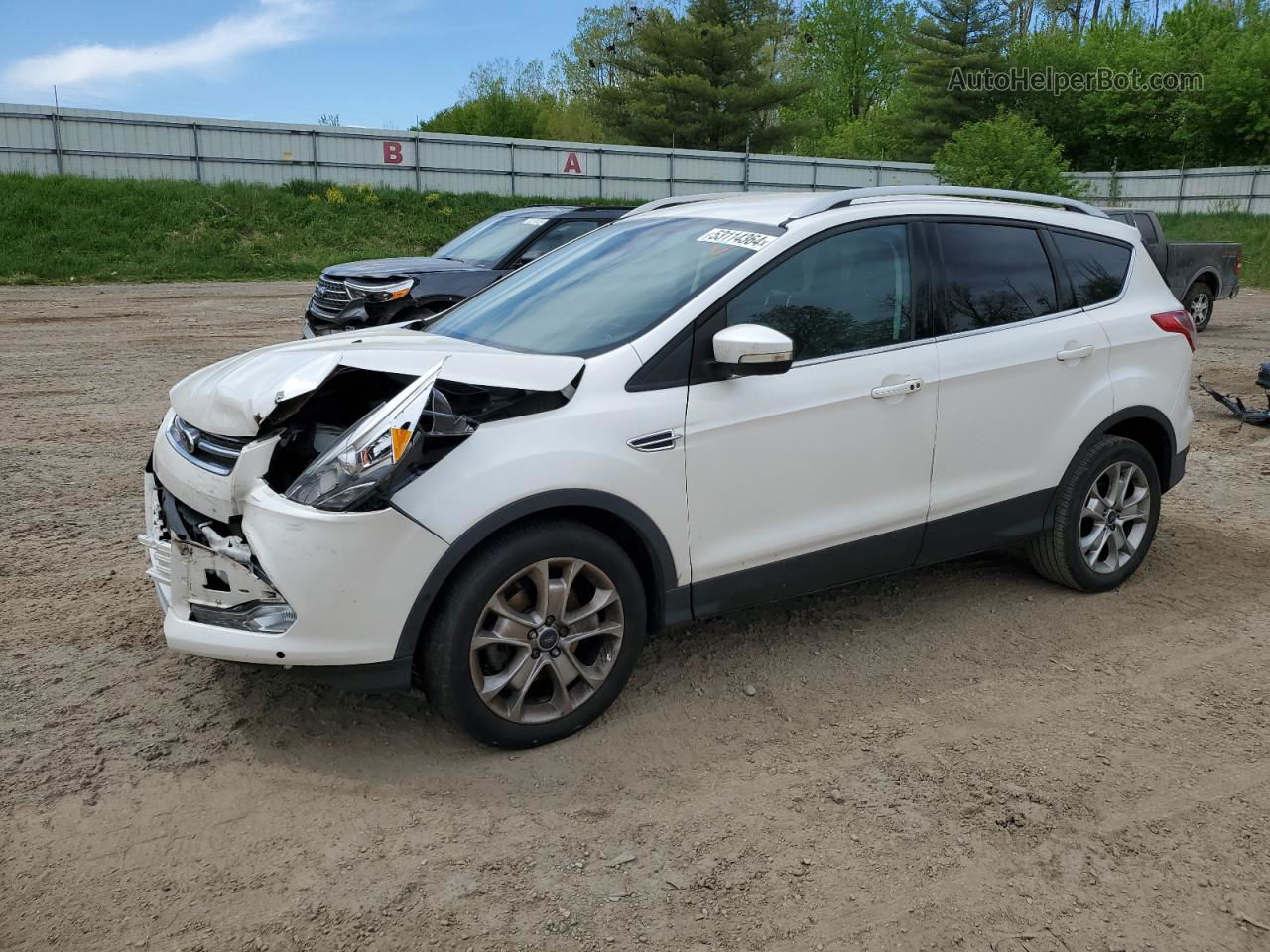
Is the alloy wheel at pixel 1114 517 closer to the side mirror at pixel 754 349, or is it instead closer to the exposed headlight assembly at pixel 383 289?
the side mirror at pixel 754 349

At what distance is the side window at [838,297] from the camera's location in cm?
392

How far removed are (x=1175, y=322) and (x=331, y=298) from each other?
7.70 meters

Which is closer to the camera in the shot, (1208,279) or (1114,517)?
(1114,517)

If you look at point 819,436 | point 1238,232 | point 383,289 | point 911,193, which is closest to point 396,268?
point 383,289

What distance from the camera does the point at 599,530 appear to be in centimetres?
Answer: 361

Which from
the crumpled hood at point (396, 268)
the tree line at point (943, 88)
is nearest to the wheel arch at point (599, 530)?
the crumpled hood at point (396, 268)

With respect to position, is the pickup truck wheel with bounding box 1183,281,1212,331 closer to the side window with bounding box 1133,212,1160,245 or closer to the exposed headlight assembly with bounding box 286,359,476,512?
the side window with bounding box 1133,212,1160,245

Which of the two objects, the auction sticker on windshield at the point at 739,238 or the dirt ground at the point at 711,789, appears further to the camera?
the auction sticker on windshield at the point at 739,238

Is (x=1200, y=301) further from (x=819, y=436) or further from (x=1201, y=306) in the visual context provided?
(x=819, y=436)

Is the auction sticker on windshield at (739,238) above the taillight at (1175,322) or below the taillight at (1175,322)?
above

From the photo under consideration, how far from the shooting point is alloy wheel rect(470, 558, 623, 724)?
3.40 meters

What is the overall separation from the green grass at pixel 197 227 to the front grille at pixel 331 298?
46.6ft

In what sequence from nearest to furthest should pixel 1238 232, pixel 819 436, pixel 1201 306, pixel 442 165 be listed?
pixel 819 436 < pixel 1201 306 < pixel 442 165 < pixel 1238 232
